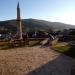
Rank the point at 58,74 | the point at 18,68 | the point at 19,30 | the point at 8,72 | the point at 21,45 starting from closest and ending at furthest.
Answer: the point at 58,74 → the point at 8,72 → the point at 18,68 → the point at 21,45 → the point at 19,30

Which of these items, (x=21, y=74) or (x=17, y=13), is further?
(x=17, y=13)

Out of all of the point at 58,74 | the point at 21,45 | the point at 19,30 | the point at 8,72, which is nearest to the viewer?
the point at 58,74

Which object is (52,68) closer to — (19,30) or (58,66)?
(58,66)

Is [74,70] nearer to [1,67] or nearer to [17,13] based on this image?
[1,67]

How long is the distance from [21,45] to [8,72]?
48.0 feet

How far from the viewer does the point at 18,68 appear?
470 inches

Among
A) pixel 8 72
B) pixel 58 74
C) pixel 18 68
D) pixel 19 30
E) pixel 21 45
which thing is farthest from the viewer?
pixel 19 30

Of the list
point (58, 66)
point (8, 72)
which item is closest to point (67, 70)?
point (58, 66)

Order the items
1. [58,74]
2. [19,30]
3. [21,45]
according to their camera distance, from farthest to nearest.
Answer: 1. [19,30]
2. [21,45]
3. [58,74]

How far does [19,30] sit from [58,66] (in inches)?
1008

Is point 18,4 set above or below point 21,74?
above

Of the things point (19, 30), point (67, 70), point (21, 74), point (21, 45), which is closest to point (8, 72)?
point (21, 74)

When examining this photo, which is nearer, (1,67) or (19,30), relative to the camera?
(1,67)

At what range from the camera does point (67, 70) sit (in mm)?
11172
